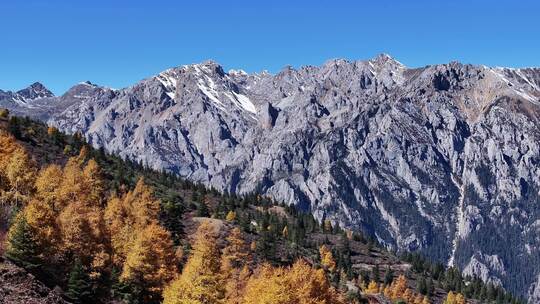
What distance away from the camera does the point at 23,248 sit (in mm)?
54531

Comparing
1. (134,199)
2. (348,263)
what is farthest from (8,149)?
(348,263)

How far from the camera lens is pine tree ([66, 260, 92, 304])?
168 feet

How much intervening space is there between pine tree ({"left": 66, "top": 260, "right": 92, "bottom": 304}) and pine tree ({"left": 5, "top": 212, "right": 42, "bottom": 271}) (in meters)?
4.62

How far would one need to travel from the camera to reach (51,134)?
176 metres

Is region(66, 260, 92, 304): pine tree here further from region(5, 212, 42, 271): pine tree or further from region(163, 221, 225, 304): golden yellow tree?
region(163, 221, 225, 304): golden yellow tree

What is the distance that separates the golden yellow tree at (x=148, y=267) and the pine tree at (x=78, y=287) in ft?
31.2

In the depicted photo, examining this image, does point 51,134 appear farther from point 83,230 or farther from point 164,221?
point 83,230

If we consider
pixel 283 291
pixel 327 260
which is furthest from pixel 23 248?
pixel 327 260

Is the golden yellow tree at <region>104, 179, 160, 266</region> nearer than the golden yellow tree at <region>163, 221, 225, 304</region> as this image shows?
No

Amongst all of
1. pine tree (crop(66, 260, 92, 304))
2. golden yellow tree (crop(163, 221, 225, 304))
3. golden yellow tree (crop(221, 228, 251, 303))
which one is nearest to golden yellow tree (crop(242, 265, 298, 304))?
golden yellow tree (crop(163, 221, 225, 304))

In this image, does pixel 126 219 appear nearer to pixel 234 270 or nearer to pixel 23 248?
pixel 234 270

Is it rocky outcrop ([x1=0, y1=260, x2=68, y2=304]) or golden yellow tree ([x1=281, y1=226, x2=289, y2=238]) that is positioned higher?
golden yellow tree ([x1=281, y1=226, x2=289, y2=238])

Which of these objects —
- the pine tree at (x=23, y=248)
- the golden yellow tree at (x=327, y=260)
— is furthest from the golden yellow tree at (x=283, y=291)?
the golden yellow tree at (x=327, y=260)

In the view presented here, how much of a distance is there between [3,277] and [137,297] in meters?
24.4
